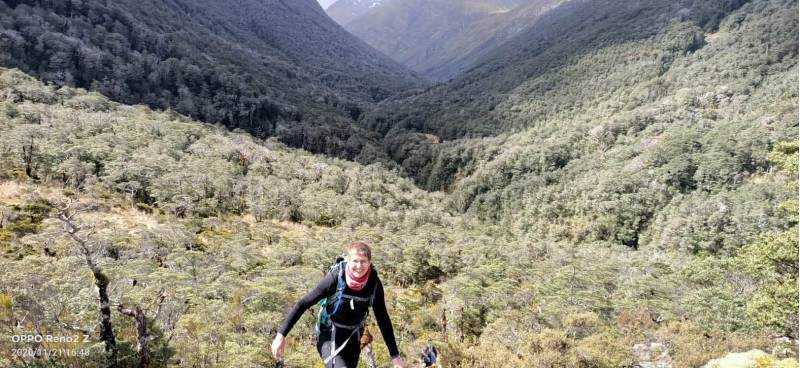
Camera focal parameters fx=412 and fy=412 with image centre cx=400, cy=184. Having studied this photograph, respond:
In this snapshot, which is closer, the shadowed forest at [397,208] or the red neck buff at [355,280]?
the red neck buff at [355,280]

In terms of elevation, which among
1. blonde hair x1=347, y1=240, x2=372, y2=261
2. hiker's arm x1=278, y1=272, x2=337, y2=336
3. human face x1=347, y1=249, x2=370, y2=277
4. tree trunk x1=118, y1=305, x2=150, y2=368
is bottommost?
tree trunk x1=118, y1=305, x2=150, y2=368

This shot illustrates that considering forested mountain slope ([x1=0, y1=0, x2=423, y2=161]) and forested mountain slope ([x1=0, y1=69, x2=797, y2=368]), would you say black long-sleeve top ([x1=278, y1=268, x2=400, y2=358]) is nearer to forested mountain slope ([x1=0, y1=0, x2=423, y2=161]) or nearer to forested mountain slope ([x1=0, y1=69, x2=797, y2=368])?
forested mountain slope ([x1=0, y1=69, x2=797, y2=368])

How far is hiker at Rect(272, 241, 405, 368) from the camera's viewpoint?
5949 millimetres

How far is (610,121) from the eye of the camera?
160 metres

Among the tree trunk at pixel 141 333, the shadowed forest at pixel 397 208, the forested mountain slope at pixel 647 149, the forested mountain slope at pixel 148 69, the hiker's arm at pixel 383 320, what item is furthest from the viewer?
the forested mountain slope at pixel 148 69

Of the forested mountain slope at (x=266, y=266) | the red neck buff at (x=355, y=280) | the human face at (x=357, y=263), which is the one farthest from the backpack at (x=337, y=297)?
the forested mountain slope at (x=266, y=266)

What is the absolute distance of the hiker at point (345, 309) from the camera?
234 inches

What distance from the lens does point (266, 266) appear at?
125 feet

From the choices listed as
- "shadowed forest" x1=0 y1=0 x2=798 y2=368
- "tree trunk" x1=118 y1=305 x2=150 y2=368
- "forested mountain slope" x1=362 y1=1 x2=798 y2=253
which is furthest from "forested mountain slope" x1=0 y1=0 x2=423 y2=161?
"tree trunk" x1=118 y1=305 x2=150 y2=368

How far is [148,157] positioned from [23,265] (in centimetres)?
5889

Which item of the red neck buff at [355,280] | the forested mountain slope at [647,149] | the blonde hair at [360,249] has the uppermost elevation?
the blonde hair at [360,249]

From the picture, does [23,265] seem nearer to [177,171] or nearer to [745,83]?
[177,171]

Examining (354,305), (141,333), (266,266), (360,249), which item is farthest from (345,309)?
(266,266)

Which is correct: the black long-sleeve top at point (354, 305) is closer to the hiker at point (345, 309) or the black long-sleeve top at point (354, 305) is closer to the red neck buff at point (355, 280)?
the hiker at point (345, 309)
